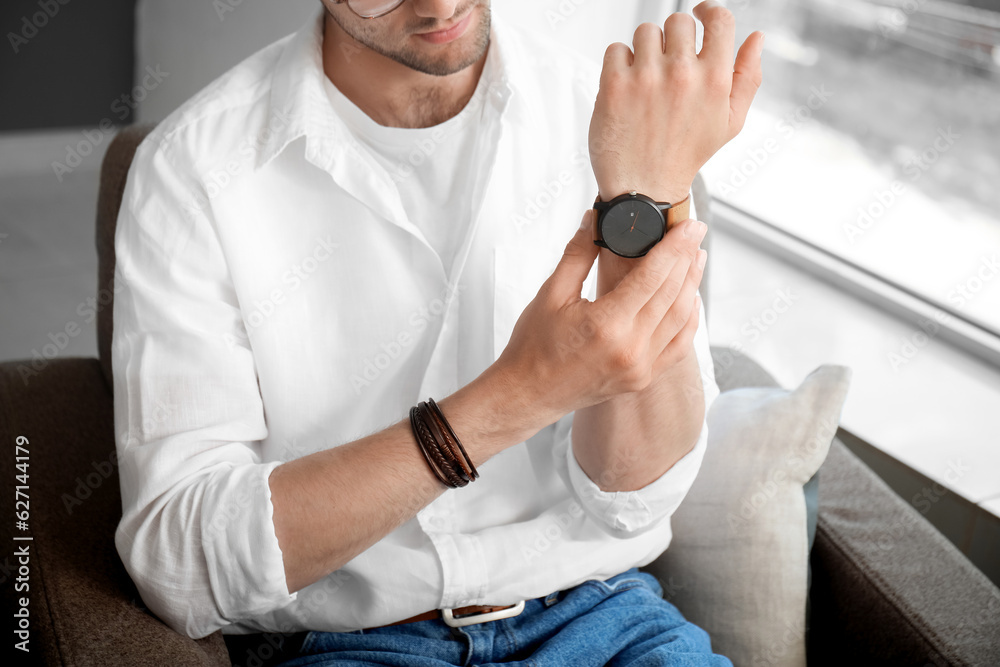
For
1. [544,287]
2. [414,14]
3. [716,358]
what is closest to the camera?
[544,287]

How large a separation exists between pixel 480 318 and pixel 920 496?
1.06 metres

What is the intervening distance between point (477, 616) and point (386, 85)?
2.41 ft

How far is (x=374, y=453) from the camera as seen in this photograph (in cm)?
91

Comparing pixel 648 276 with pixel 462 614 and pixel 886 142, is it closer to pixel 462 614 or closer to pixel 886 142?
pixel 462 614

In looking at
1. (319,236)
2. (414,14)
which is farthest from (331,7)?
(319,236)

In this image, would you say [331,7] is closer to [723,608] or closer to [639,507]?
[639,507]

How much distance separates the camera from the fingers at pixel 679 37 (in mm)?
885

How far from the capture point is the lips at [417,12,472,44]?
1052 millimetres

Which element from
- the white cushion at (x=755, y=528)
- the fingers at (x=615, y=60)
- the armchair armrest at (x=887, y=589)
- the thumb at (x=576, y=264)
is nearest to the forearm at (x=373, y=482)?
the thumb at (x=576, y=264)

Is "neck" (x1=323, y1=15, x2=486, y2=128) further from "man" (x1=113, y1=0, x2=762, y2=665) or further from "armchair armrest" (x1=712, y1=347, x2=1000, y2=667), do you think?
"armchair armrest" (x1=712, y1=347, x2=1000, y2=667)

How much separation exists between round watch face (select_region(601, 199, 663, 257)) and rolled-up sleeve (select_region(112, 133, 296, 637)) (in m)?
0.46

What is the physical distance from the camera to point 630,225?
0.88 m

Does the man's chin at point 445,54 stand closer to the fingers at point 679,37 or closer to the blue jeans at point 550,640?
the fingers at point 679,37

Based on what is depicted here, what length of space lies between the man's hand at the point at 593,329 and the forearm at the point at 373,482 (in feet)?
0.09
